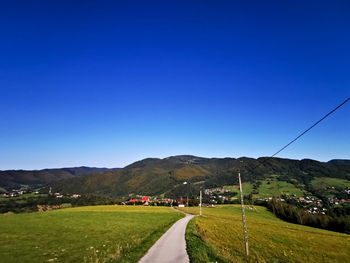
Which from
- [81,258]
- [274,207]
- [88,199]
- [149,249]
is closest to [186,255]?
[149,249]

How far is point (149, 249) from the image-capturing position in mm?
18188

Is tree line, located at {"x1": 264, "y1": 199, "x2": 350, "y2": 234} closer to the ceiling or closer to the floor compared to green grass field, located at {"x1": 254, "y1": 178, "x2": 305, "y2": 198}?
closer to the floor

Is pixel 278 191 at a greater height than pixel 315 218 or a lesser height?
greater

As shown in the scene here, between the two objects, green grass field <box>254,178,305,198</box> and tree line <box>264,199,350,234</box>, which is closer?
tree line <box>264,199,350,234</box>

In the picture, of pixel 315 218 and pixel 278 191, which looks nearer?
pixel 315 218

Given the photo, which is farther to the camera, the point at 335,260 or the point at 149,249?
the point at 335,260

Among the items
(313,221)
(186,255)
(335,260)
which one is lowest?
(313,221)

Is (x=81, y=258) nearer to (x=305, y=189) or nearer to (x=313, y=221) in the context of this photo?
(x=313, y=221)

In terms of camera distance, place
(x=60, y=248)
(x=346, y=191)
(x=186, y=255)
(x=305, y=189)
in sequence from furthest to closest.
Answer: (x=305, y=189) → (x=346, y=191) → (x=60, y=248) → (x=186, y=255)

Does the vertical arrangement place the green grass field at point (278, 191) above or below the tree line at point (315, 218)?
above

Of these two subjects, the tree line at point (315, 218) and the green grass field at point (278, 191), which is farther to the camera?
the green grass field at point (278, 191)

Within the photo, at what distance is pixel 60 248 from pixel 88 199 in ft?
479

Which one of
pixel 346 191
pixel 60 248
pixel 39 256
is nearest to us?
pixel 39 256

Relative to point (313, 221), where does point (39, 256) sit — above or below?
above
